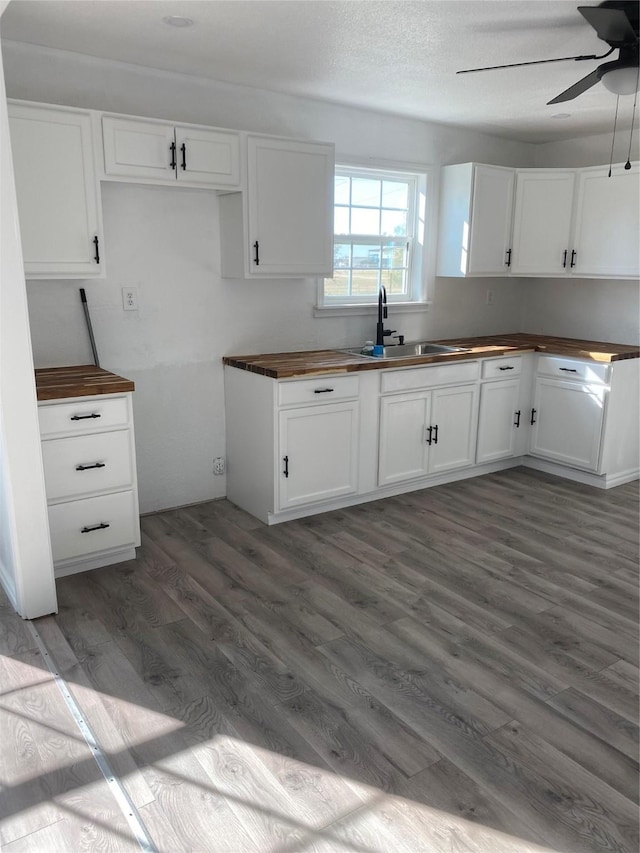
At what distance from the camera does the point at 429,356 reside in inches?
161

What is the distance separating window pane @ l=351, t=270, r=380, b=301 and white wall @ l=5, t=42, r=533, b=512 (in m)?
0.21

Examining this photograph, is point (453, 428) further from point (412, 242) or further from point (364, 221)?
point (364, 221)

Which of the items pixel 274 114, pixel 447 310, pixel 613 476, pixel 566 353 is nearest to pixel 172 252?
pixel 274 114

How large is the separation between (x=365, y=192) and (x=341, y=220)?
11.3 inches

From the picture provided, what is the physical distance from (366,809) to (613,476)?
332 cm

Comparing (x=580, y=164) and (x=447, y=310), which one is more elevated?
(x=580, y=164)

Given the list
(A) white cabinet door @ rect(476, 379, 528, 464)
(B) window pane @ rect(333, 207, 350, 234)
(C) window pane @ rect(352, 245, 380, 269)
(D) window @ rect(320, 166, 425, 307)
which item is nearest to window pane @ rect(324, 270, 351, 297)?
(D) window @ rect(320, 166, 425, 307)

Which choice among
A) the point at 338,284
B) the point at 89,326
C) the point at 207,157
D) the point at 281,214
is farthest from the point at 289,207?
the point at 89,326

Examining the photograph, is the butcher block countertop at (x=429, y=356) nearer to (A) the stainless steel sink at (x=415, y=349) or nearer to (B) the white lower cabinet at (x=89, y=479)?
(A) the stainless steel sink at (x=415, y=349)

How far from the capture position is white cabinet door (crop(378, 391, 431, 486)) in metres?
4.03

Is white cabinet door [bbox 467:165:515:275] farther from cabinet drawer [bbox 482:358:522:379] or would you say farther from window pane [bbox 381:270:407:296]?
cabinet drawer [bbox 482:358:522:379]

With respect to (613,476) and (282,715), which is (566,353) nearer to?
(613,476)

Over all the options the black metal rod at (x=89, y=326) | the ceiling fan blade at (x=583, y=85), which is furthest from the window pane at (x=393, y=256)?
the black metal rod at (x=89, y=326)

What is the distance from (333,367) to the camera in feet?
12.0
